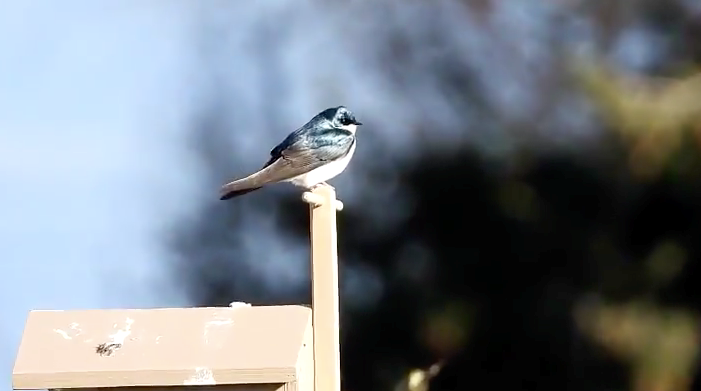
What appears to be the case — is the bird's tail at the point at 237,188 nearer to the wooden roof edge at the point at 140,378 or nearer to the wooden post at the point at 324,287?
the wooden post at the point at 324,287

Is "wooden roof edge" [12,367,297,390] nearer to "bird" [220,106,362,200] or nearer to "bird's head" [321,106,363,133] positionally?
"bird" [220,106,362,200]

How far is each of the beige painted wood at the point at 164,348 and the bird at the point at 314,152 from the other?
0.64m

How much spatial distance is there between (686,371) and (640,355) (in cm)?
16

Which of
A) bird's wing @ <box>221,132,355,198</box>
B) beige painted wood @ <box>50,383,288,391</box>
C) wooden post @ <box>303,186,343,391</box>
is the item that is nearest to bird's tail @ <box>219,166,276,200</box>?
bird's wing @ <box>221,132,355,198</box>

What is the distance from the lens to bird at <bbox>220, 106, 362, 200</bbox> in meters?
2.67

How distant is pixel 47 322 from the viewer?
1963 millimetres

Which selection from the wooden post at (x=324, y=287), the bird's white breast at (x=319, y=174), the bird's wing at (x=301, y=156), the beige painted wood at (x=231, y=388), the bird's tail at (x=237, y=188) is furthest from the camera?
the bird's white breast at (x=319, y=174)

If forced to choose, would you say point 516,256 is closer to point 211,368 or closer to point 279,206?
point 279,206

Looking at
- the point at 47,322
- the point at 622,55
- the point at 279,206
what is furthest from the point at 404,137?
the point at 47,322

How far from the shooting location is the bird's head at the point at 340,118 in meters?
2.85

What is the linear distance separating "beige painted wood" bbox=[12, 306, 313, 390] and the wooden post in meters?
0.04

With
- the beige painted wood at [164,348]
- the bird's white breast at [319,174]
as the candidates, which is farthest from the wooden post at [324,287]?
the bird's white breast at [319,174]

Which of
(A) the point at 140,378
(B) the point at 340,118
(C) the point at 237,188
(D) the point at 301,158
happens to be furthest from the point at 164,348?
(B) the point at 340,118

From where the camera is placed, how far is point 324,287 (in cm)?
200
